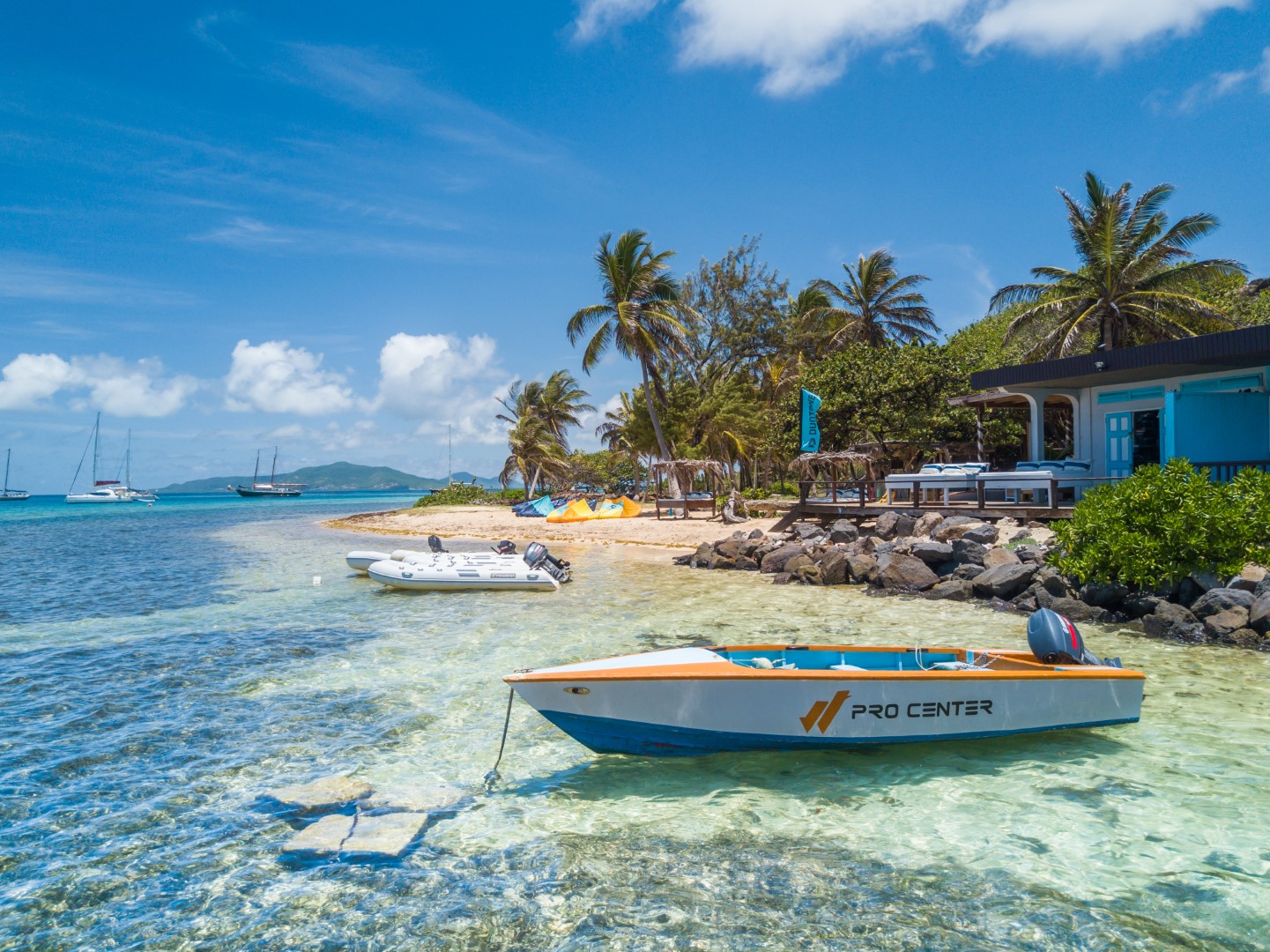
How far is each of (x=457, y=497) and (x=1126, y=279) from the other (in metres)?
44.8

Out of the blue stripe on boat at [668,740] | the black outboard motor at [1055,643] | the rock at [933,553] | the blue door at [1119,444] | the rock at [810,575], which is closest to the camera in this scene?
the blue stripe on boat at [668,740]

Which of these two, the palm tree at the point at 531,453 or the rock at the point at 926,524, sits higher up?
the palm tree at the point at 531,453

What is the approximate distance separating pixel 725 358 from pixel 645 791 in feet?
124

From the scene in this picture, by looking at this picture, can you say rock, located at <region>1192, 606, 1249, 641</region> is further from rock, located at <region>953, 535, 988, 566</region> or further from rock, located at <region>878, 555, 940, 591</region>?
rock, located at <region>878, 555, 940, 591</region>

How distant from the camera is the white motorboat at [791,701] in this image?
19.0ft

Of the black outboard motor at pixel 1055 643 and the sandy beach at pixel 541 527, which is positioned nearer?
the black outboard motor at pixel 1055 643

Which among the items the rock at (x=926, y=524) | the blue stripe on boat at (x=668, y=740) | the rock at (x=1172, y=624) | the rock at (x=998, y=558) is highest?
the rock at (x=926, y=524)

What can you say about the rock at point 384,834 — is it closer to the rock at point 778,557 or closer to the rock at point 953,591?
the rock at point 953,591

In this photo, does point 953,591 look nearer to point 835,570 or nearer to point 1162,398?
point 835,570

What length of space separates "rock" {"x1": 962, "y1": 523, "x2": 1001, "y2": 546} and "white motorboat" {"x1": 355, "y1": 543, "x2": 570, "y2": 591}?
9.00 meters

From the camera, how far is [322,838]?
5.24 m

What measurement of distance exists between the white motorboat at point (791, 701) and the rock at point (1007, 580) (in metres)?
7.14

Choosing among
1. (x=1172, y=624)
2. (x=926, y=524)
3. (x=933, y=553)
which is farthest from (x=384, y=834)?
(x=926, y=524)

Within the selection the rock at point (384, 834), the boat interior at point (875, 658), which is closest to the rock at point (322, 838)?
the rock at point (384, 834)
